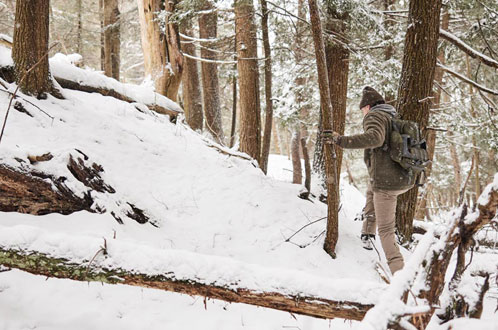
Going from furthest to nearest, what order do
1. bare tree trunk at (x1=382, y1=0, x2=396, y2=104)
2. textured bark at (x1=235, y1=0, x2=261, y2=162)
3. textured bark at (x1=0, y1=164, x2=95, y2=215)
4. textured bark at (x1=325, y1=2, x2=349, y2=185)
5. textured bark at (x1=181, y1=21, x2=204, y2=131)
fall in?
textured bark at (x1=181, y1=21, x2=204, y2=131)
textured bark at (x1=235, y1=0, x2=261, y2=162)
bare tree trunk at (x1=382, y1=0, x2=396, y2=104)
textured bark at (x1=325, y1=2, x2=349, y2=185)
textured bark at (x1=0, y1=164, x2=95, y2=215)

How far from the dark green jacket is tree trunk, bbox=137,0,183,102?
571 centimetres

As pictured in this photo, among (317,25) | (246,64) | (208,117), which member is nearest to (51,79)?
(246,64)

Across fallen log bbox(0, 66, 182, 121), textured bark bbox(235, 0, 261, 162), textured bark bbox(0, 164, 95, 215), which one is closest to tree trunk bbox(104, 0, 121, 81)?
fallen log bbox(0, 66, 182, 121)

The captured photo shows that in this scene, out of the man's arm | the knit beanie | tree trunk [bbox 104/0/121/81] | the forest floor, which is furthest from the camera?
tree trunk [bbox 104/0/121/81]

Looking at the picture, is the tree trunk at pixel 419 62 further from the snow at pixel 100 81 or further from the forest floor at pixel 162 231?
the snow at pixel 100 81

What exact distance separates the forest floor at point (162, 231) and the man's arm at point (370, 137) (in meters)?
1.44

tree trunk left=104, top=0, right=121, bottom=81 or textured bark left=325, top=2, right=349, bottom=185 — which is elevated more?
tree trunk left=104, top=0, right=121, bottom=81

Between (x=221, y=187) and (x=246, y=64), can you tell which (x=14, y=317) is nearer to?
(x=221, y=187)

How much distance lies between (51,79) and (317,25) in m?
4.28

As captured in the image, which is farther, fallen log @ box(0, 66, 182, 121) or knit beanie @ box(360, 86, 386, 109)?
fallen log @ box(0, 66, 182, 121)

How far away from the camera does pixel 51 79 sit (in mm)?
5289

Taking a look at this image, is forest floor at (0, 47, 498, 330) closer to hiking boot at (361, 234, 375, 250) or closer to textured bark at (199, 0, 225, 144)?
hiking boot at (361, 234, 375, 250)

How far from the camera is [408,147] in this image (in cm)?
371

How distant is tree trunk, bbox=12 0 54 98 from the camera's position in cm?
450
